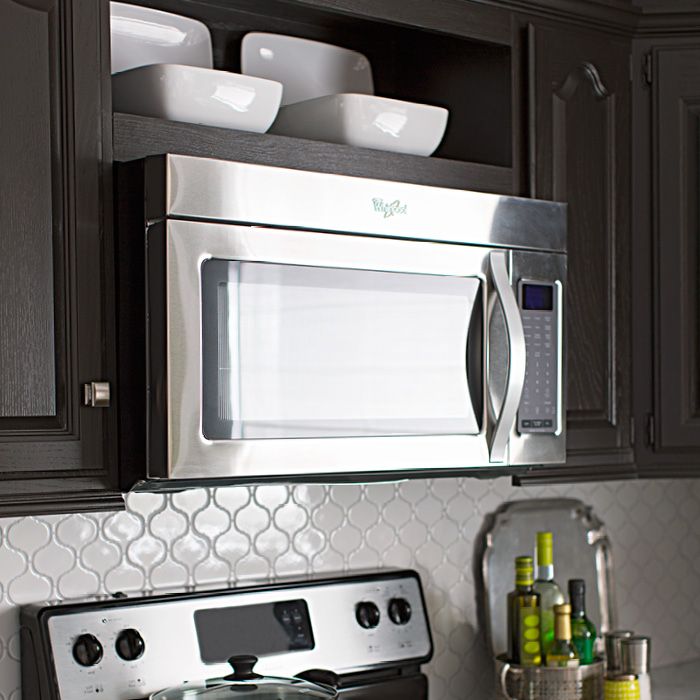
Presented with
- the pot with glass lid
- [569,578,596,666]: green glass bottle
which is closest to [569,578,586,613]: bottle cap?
[569,578,596,666]: green glass bottle

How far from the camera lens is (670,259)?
2305mm

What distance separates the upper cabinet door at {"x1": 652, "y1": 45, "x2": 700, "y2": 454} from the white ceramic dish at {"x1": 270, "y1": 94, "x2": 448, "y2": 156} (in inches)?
20.6

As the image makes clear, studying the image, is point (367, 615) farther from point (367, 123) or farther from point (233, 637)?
point (367, 123)

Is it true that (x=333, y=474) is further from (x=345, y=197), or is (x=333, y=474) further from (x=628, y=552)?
(x=628, y=552)

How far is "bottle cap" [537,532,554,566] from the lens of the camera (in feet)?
7.63

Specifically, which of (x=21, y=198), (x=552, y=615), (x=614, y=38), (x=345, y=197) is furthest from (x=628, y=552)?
(x=21, y=198)

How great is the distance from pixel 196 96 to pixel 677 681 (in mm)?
1712

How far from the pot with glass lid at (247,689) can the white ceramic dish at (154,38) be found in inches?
37.0

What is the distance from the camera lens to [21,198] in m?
1.60

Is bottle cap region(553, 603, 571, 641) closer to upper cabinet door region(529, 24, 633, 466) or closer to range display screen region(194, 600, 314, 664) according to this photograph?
upper cabinet door region(529, 24, 633, 466)

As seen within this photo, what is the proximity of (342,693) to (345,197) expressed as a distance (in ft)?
2.85

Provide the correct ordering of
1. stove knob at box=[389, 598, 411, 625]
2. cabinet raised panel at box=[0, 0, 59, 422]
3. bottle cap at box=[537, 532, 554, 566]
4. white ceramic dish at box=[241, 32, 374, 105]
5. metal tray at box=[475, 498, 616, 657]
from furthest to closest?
metal tray at box=[475, 498, 616, 657] → bottle cap at box=[537, 532, 554, 566] → stove knob at box=[389, 598, 411, 625] → white ceramic dish at box=[241, 32, 374, 105] → cabinet raised panel at box=[0, 0, 59, 422]

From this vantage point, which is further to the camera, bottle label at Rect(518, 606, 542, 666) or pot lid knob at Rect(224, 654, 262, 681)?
bottle label at Rect(518, 606, 542, 666)

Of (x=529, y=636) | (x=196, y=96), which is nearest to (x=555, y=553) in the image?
(x=529, y=636)
